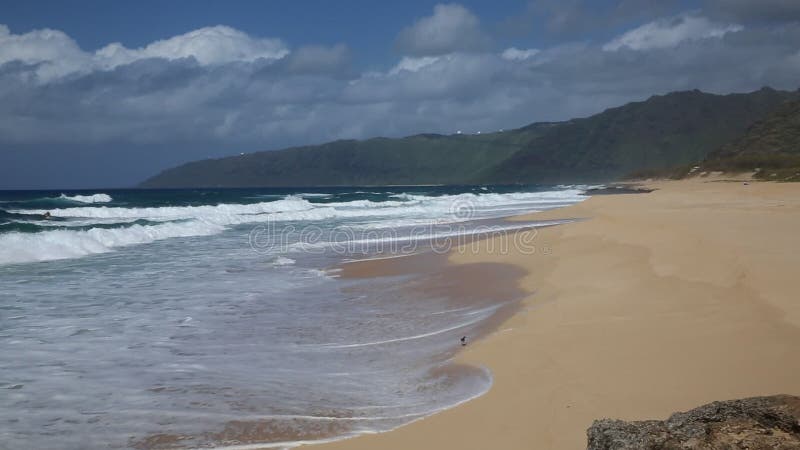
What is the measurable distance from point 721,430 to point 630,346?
12.2ft

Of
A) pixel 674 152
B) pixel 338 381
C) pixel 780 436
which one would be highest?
pixel 674 152

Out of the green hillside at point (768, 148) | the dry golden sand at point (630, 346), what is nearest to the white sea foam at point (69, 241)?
the dry golden sand at point (630, 346)

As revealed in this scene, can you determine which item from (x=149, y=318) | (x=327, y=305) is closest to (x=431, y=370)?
(x=327, y=305)

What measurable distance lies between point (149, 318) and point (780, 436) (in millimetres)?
8705

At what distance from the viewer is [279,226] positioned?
3022cm

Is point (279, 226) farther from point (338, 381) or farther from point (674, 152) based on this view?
point (674, 152)

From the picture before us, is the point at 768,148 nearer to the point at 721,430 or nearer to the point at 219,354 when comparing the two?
the point at 219,354

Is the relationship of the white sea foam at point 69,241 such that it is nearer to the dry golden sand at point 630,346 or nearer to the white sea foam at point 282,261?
the white sea foam at point 282,261

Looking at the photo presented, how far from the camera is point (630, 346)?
243 inches

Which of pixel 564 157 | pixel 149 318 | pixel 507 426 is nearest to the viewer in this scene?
pixel 507 426

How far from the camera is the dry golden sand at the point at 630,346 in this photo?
4582 millimetres

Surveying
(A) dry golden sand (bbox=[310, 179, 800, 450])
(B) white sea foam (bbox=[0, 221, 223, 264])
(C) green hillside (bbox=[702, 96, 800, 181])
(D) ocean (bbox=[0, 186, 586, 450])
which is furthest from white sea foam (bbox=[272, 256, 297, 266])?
(C) green hillside (bbox=[702, 96, 800, 181])

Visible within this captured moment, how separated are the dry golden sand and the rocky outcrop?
1454mm

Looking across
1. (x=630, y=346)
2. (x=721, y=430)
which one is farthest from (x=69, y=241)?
(x=721, y=430)
